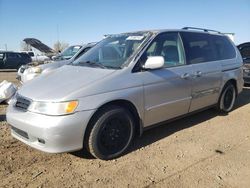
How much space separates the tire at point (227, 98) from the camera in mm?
6053

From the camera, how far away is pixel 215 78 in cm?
553

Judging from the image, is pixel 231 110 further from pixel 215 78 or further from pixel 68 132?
pixel 68 132

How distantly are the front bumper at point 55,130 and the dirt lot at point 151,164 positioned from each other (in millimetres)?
343

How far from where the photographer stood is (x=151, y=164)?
379 centimetres

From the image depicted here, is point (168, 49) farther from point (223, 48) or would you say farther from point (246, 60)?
point (246, 60)

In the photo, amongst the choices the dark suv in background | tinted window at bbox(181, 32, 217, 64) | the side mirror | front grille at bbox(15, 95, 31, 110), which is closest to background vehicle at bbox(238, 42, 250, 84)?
tinted window at bbox(181, 32, 217, 64)

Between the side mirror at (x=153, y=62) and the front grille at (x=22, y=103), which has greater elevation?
the side mirror at (x=153, y=62)

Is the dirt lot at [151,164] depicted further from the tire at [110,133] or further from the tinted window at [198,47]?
the tinted window at [198,47]

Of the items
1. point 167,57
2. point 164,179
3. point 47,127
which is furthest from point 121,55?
point 164,179

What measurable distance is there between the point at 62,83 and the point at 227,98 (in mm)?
3898

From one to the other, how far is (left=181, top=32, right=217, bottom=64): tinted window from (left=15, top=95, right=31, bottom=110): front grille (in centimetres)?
272

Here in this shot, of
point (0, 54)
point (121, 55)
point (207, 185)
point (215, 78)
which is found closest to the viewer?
point (207, 185)

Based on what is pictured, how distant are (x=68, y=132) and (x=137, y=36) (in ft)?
6.62

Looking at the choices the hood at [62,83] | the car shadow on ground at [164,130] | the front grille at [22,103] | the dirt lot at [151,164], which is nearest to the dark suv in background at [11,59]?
the dirt lot at [151,164]
